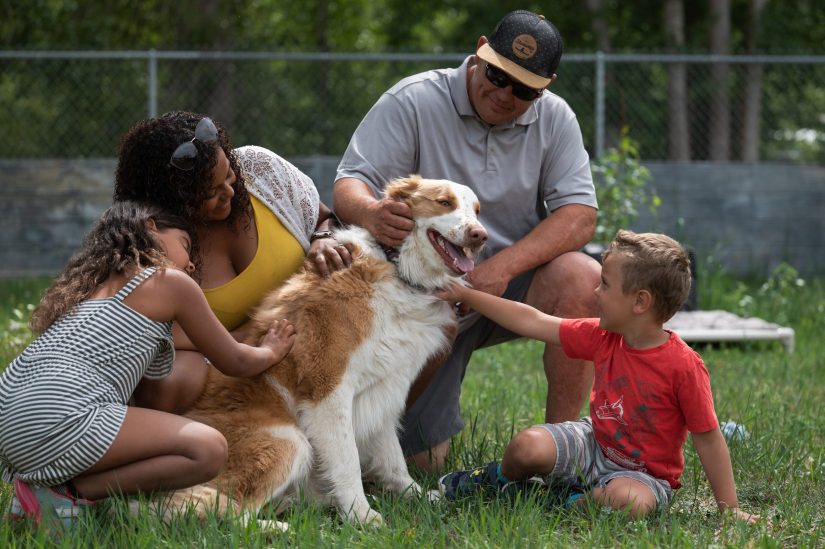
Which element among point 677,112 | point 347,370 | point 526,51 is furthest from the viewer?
point 677,112

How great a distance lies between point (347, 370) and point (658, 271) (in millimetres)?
1075

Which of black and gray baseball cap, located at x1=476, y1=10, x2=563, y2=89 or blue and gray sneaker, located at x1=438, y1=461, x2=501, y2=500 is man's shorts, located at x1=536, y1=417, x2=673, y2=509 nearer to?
blue and gray sneaker, located at x1=438, y1=461, x2=501, y2=500

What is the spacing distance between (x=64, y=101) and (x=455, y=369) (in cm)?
667

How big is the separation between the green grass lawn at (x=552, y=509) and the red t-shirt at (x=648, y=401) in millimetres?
204

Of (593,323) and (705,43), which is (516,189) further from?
(705,43)

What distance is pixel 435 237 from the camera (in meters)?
3.57

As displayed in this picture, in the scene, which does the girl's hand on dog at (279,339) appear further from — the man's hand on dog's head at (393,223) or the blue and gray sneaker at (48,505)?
the blue and gray sneaker at (48,505)

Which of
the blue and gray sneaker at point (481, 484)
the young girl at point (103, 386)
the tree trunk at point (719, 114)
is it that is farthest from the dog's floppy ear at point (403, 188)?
the tree trunk at point (719, 114)

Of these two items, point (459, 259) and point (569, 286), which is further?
point (569, 286)

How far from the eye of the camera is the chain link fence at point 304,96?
934cm

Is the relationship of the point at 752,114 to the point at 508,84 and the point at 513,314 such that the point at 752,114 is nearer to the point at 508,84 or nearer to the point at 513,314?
the point at 508,84

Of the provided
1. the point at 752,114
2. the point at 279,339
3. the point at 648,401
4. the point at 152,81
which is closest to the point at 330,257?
the point at 279,339

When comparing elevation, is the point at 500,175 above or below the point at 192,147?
below

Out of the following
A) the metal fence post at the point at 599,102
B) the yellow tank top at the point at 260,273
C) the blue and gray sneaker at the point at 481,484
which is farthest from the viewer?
the metal fence post at the point at 599,102
